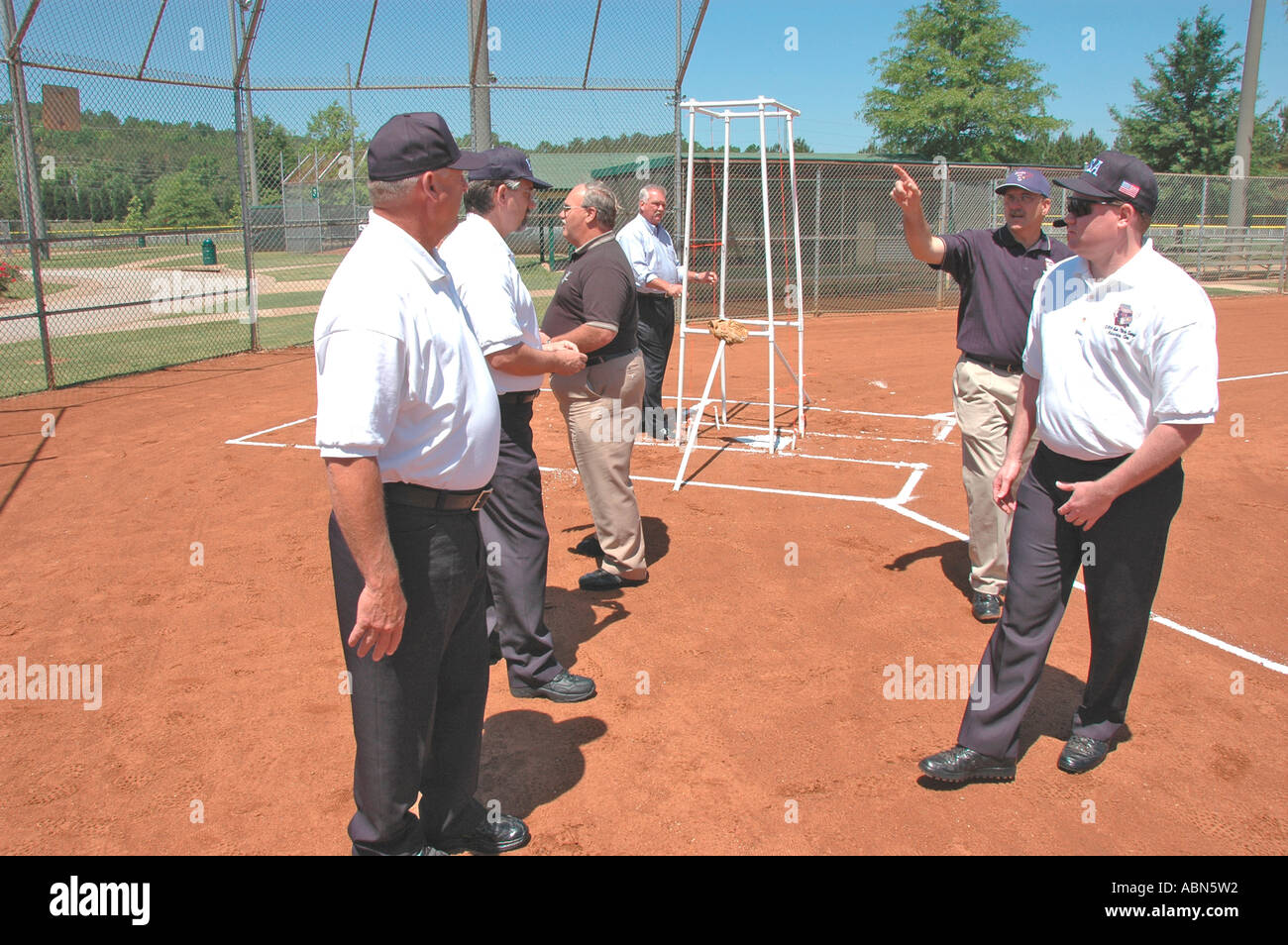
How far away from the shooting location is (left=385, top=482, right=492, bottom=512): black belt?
257 centimetres

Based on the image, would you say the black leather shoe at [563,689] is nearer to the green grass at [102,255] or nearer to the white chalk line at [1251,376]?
the white chalk line at [1251,376]

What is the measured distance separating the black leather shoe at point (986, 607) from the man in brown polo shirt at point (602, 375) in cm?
186

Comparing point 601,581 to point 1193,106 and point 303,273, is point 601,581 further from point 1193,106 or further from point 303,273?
point 1193,106

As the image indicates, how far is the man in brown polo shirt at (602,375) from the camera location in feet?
15.8

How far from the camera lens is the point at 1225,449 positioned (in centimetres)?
843

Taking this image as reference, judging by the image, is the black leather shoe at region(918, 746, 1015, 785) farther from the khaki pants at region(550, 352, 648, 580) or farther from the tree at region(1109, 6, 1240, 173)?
the tree at region(1109, 6, 1240, 173)

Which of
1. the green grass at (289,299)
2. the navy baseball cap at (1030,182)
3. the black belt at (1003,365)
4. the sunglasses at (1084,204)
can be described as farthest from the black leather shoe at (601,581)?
the green grass at (289,299)

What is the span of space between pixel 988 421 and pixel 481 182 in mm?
2985

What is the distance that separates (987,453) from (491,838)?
3.41m

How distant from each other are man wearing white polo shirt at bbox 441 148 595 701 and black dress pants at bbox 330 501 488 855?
1.19 meters

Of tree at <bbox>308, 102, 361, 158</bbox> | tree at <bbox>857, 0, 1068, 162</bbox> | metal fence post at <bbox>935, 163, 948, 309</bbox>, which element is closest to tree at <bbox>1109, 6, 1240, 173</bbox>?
tree at <bbox>857, 0, 1068, 162</bbox>

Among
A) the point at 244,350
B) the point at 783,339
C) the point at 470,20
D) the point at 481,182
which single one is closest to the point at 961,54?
the point at 783,339

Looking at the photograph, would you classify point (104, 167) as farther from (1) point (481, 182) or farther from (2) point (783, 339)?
(1) point (481, 182)

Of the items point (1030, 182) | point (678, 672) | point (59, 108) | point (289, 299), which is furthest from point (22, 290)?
point (1030, 182)
